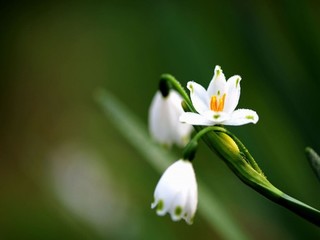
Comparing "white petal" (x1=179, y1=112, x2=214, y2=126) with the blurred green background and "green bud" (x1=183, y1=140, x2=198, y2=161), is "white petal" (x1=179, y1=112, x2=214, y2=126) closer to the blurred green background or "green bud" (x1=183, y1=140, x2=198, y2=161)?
"green bud" (x1=183, y1=140, x2=198, y2=161)

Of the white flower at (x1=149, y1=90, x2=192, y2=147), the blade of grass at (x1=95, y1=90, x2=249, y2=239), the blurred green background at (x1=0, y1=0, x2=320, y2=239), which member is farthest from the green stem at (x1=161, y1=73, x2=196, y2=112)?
the blurred green background at (x1=0, y1=0, x2=320, y2=239)

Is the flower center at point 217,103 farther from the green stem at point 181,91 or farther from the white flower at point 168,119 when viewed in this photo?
the white flower at point 168,119

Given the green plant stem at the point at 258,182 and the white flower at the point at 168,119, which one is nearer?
the green plant stem at the point at 258,182

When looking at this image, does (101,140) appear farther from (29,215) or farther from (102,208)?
(102,208)

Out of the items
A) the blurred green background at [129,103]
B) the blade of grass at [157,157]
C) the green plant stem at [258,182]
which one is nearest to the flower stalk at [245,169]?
the green plant stem at [258,182]

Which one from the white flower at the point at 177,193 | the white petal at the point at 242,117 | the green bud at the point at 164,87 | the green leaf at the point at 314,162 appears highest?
the green bud at the point at 164,87

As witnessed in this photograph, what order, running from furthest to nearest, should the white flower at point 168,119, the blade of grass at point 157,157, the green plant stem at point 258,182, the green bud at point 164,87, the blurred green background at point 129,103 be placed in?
the blurred green background at point 129,103 < the blade of grass at point 157,157 < the white flower at point 168,119 < the green bud at point 164,87 < the green plant stem at point 258,182

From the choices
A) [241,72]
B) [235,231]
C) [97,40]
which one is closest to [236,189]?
[235,231]

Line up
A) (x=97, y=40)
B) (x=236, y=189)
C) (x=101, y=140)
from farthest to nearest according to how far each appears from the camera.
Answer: (x=97, y=40) → (x=101, y=140) → (x=236, y=189)

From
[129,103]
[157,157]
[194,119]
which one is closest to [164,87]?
[194,119]
